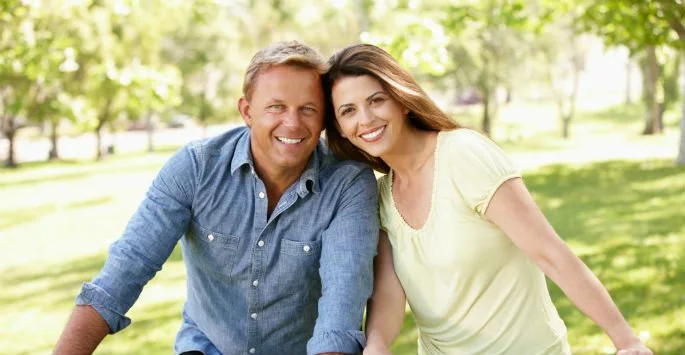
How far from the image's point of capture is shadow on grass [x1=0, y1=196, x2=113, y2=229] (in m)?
19.4

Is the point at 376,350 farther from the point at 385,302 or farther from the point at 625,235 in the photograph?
the point at 625,235

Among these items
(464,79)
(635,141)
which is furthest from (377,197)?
(464,79)

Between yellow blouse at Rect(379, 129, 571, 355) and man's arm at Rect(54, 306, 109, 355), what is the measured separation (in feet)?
3.75

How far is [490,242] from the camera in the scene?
131 inches

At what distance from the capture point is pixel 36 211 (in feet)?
69.3

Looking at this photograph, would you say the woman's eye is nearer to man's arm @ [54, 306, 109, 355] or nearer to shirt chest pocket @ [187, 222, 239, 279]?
shirt chest pocket @ [187, 222, 239, 279]

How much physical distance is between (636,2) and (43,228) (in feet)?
37.9

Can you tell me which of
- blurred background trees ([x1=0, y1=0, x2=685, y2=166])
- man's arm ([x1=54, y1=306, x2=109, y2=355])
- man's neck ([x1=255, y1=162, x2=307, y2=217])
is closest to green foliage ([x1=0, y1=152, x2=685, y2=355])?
blurred background trees ([x1=0, y1=0, x2=685, y2=166])

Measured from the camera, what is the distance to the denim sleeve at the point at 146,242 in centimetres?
340

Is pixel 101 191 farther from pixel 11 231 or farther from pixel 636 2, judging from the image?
pixel 636 2

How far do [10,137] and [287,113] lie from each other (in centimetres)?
3586

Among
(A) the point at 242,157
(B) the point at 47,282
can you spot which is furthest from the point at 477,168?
(B) the point at 47,282

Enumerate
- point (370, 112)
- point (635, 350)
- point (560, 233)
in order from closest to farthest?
point (635, 350)
point (370, 112)
point (560, 233)

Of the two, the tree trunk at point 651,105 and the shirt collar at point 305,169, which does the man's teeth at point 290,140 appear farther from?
the tree trunk at point 651,105
